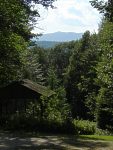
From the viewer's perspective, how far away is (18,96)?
3281 cm

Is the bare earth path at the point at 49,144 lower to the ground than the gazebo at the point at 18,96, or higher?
lower

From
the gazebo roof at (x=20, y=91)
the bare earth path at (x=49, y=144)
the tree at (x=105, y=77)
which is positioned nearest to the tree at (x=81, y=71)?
the tree at (x=105, y=77)

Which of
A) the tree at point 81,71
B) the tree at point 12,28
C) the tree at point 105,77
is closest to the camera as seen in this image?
the tree at point 12,28

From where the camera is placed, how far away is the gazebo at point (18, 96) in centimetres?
3198

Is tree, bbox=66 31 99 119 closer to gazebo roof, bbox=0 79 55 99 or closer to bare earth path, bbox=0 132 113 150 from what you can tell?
gazebo roof, bbox=0 79 55 99

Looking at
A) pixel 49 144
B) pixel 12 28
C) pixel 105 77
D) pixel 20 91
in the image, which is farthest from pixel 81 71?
pixel 49 144

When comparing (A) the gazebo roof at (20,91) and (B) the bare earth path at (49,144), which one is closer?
(B) the bare earth path at (49,144)

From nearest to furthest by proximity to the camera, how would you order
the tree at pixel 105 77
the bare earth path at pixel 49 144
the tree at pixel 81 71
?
the bare earth path at pixel 49 144 → the tree at pixel 105 77 → the tree at pixel 81 71

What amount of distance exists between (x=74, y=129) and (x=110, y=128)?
2669 centimetres

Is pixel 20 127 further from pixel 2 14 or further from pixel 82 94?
pixel 82 94

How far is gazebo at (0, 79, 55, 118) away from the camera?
3198cm

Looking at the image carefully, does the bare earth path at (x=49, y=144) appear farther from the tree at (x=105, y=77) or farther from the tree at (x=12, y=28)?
the tree at (x=105, y=77)

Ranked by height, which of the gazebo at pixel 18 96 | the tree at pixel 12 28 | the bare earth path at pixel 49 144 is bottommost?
the bare earth path at pixel 49 144

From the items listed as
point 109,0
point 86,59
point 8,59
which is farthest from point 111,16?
point 86,59
